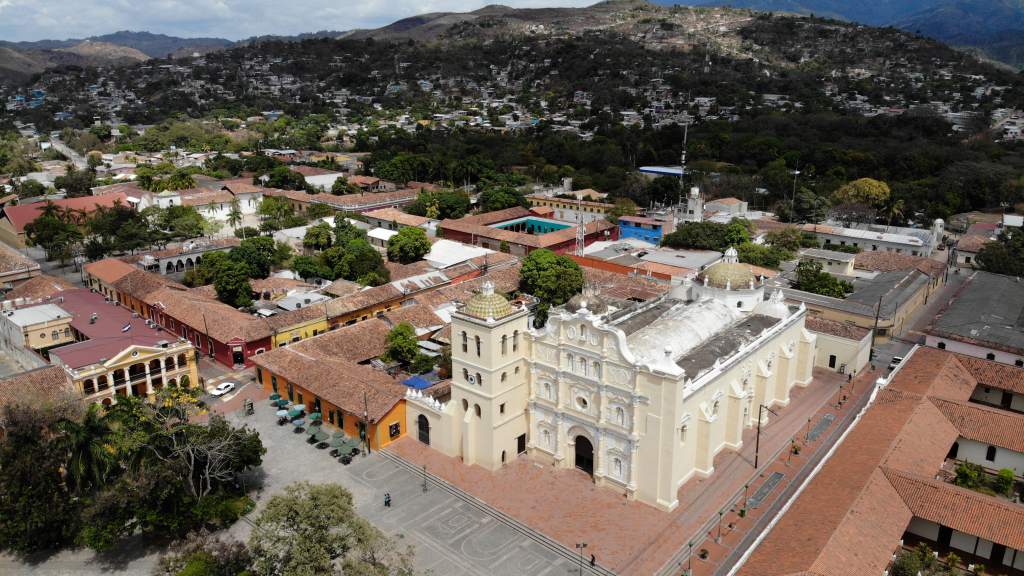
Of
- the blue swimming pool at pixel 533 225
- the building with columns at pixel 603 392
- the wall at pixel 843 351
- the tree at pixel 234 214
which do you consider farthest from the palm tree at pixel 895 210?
the tree at pixel 234 214

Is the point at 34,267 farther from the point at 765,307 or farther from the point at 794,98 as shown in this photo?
the point at 794,98

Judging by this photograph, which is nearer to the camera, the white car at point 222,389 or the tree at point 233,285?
the white car at point 222,389

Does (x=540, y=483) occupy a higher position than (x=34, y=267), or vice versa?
(x=34, y=267)

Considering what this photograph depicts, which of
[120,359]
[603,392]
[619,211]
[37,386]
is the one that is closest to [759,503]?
[603,392]

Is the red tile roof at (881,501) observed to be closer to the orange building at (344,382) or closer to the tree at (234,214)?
the orange building at (344,382)

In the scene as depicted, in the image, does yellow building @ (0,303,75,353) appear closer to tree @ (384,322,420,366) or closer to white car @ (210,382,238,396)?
white car @ (210,382,238,396)

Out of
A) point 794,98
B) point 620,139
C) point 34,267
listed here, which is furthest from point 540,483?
point 794,98

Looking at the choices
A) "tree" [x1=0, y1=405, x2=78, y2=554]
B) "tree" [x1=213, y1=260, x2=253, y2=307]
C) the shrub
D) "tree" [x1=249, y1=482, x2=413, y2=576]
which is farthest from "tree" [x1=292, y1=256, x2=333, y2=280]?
the shrub
